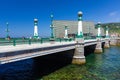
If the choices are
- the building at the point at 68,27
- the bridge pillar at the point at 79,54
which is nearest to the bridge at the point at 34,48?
the bridge pillar at the point at 79,54

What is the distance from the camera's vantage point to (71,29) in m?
110

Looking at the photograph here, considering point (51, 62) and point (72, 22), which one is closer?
point (51, 62)

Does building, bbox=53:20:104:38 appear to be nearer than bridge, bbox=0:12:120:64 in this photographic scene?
No

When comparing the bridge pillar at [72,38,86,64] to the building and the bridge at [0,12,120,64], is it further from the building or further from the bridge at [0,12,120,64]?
the building

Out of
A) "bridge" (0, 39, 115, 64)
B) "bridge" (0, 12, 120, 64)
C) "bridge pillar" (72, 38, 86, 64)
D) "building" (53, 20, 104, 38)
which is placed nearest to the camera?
"bridge" (0, 39, 115, 64)

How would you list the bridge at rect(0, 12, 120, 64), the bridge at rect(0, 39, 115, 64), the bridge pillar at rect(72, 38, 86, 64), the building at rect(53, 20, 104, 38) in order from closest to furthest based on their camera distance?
the bridge at rect(0, 39, 115, 64), the bridge at rect(0, 12, 120, 64), the bridge pillar at rect(72, 38, 86, 64), the building at rect(53, 20, 104, 38)

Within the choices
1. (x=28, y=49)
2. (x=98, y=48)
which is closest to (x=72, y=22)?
(x=98, y=48)

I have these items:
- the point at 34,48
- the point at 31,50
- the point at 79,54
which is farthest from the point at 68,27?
the point at 31,50

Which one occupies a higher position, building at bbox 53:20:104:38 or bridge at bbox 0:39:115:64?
building at bbox 53:20:104:38

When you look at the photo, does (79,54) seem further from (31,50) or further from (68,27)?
(68,27)

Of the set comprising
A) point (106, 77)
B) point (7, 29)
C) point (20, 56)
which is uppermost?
point (7, 29)

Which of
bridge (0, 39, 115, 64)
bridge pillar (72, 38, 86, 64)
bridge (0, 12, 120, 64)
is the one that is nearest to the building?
bridge pillar (72, 38, 86, 64)

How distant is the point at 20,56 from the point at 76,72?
39.2ft

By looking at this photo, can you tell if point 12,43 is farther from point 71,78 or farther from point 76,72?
point 76,72
